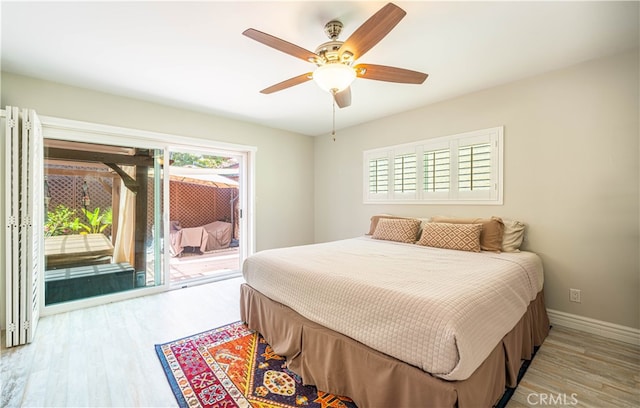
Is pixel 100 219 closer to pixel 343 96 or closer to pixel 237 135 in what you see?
pixel 237 135

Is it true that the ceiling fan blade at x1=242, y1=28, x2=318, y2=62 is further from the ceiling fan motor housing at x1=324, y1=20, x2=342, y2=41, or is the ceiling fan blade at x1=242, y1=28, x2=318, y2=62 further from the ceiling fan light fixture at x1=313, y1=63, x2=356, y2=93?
the ceiling fan motor housing at x1=324, y1=20, x2=342, y2=41

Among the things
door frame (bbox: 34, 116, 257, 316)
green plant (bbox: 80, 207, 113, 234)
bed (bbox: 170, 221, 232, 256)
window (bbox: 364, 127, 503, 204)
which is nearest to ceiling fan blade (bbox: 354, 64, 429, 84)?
window (bbox: 364, 127, 503, 204)

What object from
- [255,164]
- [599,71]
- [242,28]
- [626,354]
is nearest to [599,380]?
[626,354]

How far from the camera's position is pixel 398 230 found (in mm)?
3203

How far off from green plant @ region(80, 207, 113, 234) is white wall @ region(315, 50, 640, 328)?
386 cm

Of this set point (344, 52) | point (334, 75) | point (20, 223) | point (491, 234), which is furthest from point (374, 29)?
point (20, 223)

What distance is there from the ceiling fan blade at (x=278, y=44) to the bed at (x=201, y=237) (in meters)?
4.55

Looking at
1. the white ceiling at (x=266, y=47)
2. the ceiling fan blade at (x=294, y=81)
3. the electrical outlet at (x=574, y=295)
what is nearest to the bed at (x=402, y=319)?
the electrical outlet at (x=574, y=295)

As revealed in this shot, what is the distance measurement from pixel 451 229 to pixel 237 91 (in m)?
2.70

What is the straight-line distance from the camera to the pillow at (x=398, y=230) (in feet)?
10.2

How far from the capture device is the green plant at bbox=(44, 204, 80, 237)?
284 centimetres

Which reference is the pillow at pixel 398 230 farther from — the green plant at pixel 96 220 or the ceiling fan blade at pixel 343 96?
the green plant at pixel 96 220

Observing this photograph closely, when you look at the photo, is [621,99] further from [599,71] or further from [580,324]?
[580,324]

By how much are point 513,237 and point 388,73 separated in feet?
6.56
